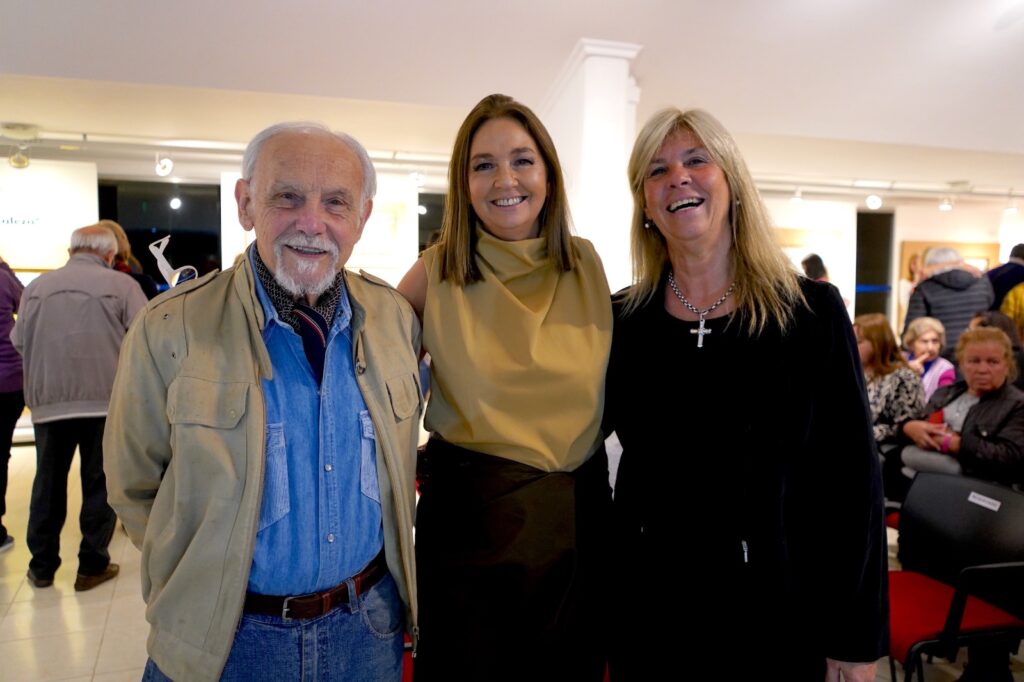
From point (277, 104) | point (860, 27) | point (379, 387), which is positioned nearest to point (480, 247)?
point (379, 387)

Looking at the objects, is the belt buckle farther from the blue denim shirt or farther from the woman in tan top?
the woman in tan top

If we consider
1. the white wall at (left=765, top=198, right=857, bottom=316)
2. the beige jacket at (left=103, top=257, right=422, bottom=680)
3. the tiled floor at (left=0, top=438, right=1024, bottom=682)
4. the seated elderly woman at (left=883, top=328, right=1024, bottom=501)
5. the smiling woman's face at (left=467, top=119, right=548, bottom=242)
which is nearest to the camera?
the beige jacket at (left=103, top=257, right=422, bottom=680)

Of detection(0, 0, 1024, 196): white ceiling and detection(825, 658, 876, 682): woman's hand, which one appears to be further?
detection(0, 0, 1024, 196): white ceiling

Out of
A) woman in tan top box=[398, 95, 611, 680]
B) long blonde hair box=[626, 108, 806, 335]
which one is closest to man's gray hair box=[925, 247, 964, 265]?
long blonde hair box=[626, 108, 806, 335]

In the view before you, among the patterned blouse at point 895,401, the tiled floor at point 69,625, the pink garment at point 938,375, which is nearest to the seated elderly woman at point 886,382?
the patterned blouse at point 895,401

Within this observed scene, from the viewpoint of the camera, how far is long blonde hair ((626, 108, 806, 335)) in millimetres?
1457

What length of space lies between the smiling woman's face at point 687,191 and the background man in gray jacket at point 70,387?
346cm

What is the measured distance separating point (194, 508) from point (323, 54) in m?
3.80

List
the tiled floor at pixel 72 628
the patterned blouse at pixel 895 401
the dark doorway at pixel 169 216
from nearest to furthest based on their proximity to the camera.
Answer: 1. the tiled floor at pixel 72 628
2. the patterned blouse at pixel 895 401
3. the dark doorway at pixel 169 216

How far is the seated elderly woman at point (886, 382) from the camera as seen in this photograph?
412cm

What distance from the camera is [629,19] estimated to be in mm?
3881

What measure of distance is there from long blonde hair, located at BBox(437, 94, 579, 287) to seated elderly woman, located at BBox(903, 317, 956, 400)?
4.45m

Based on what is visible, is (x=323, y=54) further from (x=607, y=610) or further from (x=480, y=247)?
(x=607, y=610)

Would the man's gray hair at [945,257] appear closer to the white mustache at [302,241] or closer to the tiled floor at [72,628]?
the tiled floor at [72,628]
